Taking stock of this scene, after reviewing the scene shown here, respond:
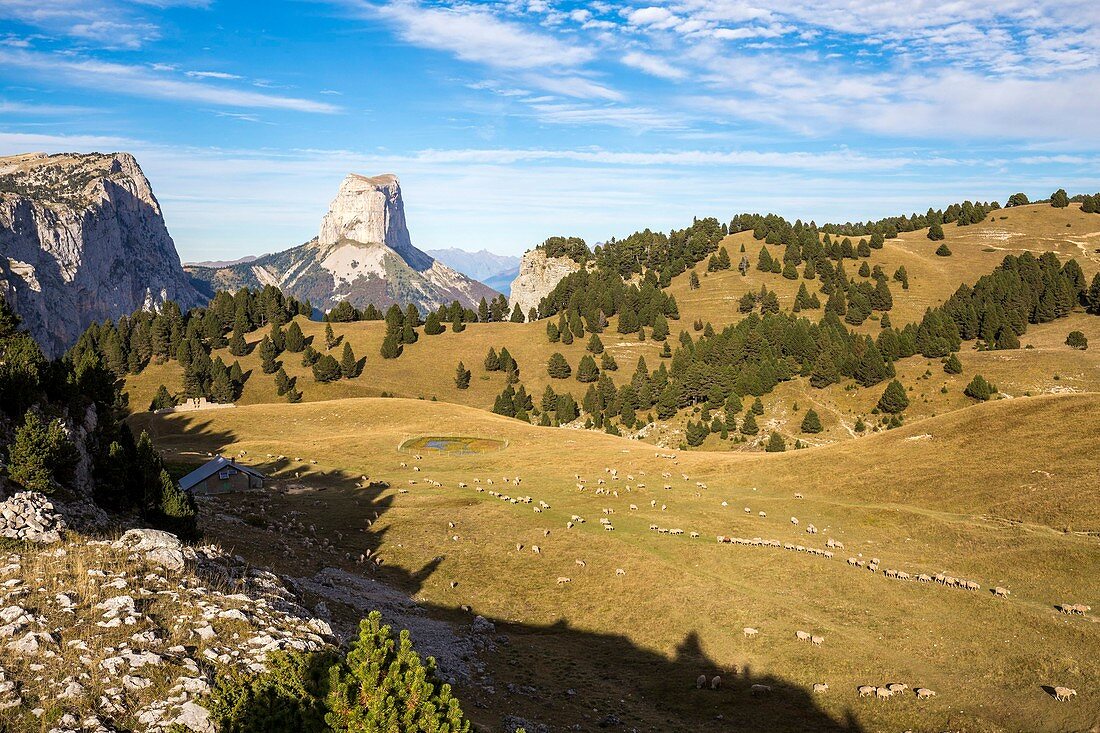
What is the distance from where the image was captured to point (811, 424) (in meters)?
124

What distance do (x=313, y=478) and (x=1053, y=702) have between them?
64.5m

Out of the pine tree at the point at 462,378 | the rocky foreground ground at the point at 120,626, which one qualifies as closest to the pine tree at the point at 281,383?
the pine tree at the point at 462,378

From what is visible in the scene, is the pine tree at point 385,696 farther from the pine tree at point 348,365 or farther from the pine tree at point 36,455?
the pine tree at point 348,365

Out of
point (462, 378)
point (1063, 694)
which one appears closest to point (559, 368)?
point (462, 378)

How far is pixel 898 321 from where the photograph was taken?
187375mm

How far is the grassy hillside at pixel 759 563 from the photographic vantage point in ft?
96.7

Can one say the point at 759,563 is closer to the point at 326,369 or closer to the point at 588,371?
the point at 588,371

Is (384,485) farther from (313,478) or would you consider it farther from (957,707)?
(957,707)

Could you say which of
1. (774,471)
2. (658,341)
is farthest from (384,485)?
(658,341)

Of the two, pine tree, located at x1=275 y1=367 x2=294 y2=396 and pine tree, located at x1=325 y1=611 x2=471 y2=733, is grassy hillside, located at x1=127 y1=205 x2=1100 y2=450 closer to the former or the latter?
pine tree, located at x1=275 y1=367 x2=294 y2=396

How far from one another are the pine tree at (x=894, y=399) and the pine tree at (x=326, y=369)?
12799 centimetres

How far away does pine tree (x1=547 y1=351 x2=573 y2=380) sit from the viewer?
17700 centimetres

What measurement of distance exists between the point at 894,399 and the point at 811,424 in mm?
16748

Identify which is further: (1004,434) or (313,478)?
(313,478)
